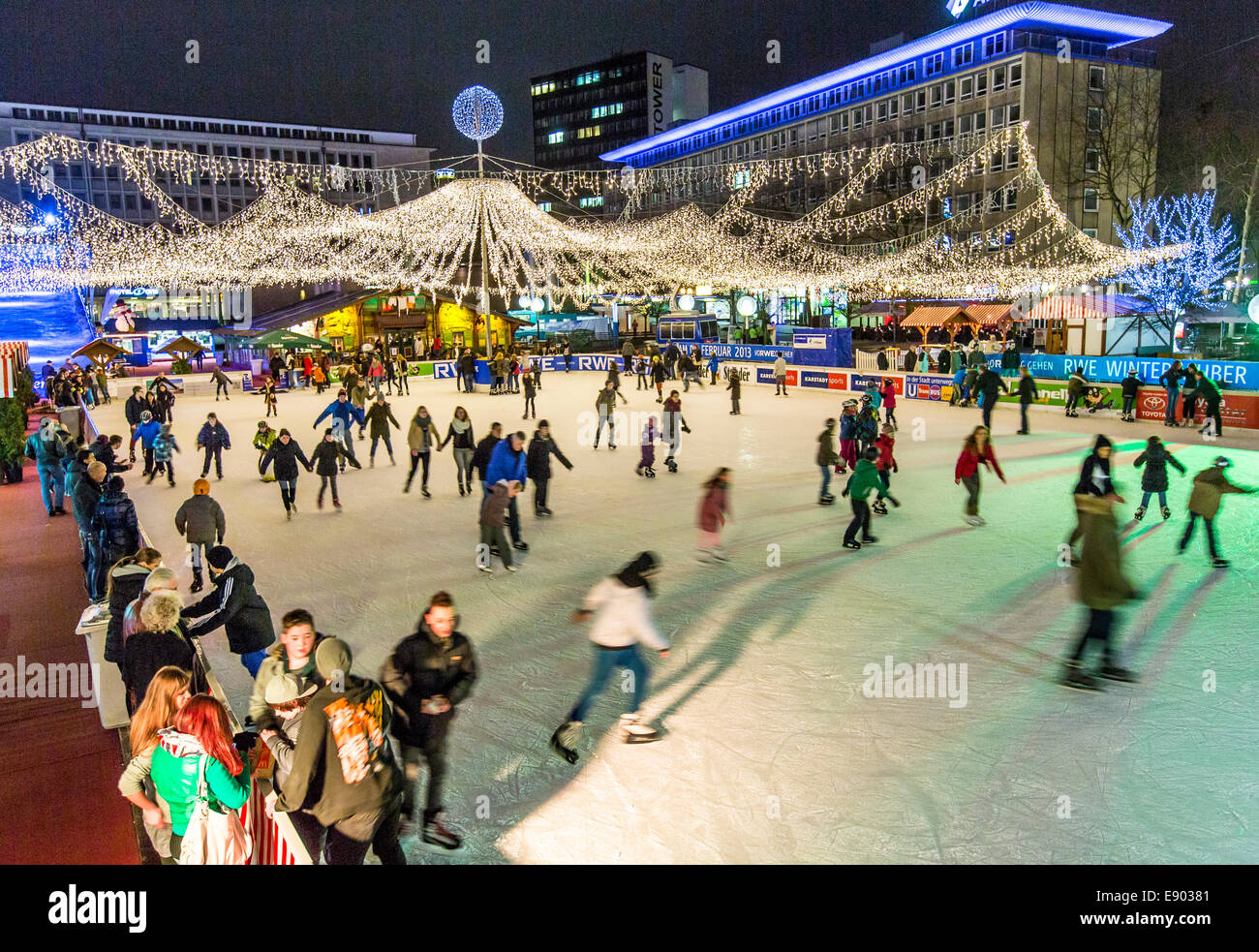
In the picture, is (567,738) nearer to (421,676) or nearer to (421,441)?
(421,676)

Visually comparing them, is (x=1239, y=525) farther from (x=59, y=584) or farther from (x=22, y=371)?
(x=22, y=371)

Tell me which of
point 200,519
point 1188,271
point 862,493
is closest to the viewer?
point 200,519

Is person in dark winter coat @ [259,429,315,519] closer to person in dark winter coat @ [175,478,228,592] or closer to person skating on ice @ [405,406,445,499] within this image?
person skating on ice @ [405,406,445,499]

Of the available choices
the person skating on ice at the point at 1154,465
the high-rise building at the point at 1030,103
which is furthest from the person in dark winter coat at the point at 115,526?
the high-rise building at the point at 1030,103

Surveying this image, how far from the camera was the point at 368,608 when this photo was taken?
310 inches

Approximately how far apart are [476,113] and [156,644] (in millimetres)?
17628

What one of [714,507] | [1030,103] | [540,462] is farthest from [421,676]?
[1030,103]

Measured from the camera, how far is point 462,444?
494 inches

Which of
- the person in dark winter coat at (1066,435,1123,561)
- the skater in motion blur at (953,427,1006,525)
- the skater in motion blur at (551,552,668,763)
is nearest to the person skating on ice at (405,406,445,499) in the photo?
the skater in motion blur at (953,427,1006,525)

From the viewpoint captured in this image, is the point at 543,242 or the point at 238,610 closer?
the point at 238,610

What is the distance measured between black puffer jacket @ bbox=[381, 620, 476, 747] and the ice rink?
699 millimetres
